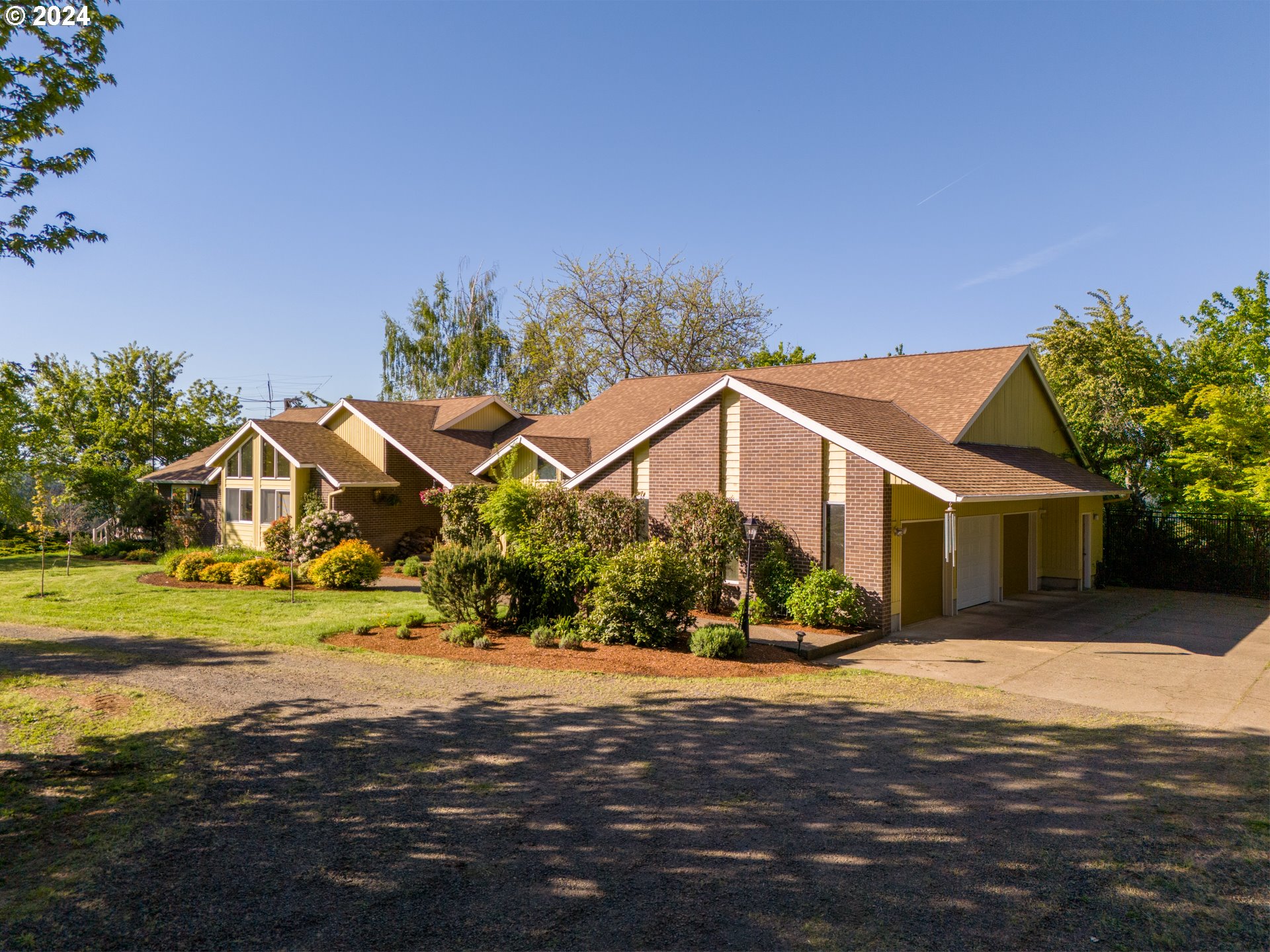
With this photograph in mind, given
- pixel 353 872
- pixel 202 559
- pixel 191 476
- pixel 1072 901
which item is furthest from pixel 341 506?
pixel 1072 901

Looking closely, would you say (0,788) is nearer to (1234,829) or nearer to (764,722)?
(764,722)

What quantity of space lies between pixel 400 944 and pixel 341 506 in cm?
2350

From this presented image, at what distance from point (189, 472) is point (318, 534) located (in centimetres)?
1108

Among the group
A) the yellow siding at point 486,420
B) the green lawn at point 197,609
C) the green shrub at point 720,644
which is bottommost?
the green lawn at point 197,609

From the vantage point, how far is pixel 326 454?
27734mm

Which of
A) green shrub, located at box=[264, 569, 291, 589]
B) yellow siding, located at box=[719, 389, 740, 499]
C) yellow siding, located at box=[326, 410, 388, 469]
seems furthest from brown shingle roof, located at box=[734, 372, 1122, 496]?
yellow siding, located at box=[326, 410, 388, 469]

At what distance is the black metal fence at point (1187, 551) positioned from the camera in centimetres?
2070

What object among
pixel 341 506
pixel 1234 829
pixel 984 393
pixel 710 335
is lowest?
pixel 1234 829

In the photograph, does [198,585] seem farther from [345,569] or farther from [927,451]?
[927,451]

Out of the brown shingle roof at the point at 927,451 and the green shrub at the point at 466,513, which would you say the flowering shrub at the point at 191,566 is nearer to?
the green shrub at the point at 466,513

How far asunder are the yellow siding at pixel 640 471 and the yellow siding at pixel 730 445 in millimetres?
2002

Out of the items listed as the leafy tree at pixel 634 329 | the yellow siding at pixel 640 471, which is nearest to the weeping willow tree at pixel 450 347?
the leafy tree at pixel 634 329

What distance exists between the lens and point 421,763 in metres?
7.74

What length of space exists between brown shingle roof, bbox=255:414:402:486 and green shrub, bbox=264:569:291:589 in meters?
5.04
